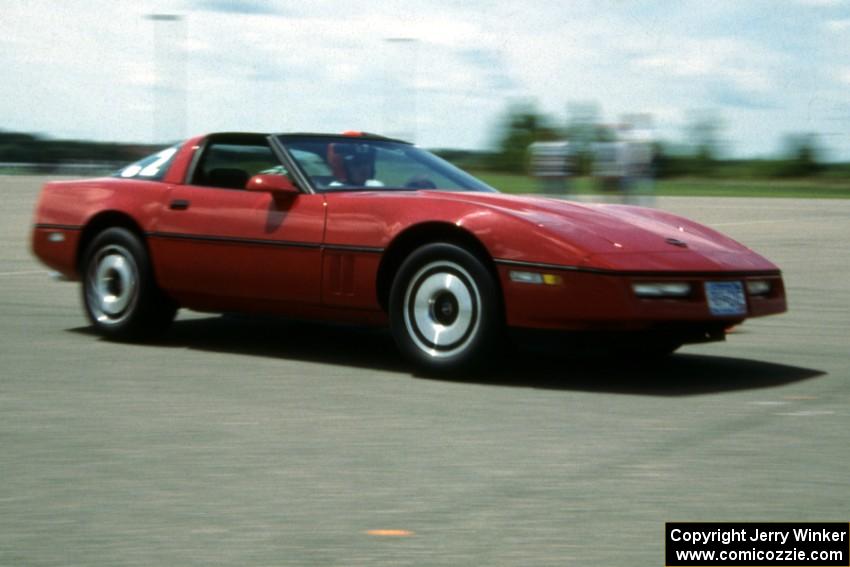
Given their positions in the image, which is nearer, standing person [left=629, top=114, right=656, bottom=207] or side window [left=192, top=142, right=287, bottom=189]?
side window [left=192, top=142, right=287, bottom=189]

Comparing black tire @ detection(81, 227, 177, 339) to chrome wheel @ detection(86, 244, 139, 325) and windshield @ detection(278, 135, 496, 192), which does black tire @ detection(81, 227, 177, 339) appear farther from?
windshield @ detection(278, 135, 496, 192)

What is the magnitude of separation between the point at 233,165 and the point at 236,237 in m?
0.65

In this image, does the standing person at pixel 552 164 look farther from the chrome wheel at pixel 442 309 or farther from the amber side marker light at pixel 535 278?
the amber side marker light at pixel 535 278

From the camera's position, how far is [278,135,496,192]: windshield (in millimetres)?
8031

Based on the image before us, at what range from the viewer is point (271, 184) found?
7.73 m

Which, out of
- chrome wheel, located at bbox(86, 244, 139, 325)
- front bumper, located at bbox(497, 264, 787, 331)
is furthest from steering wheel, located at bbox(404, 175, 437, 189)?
chrome wheel, located at bbox(86, 244, 139, 325)

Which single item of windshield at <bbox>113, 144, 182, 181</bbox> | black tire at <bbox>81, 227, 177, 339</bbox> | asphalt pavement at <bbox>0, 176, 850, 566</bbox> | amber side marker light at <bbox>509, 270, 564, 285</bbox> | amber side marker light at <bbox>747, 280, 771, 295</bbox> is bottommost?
asphalt pavement at <bbox>0, 176, 850, 566</bbox>

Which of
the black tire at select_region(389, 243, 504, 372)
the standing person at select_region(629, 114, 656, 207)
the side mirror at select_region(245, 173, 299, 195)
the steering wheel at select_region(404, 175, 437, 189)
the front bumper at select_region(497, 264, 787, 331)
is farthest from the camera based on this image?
the standing person at select_region(629, 114, 656, 207)

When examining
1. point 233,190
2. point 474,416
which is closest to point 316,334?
point 233,190

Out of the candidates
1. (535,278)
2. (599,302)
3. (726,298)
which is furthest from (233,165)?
(726,298)

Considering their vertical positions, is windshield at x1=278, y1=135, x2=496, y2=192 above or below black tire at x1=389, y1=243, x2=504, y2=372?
above

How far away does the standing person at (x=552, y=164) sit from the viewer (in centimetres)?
2584

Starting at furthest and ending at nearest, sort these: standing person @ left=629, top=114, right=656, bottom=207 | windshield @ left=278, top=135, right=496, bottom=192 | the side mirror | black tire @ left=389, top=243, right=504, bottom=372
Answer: standing person @ left=629, top=114, right=656, bottom=207, windshield @ left=278, top=135, right=496, bottom=192, the side mirror, black tire @ left=389, top=243, right=504, bottom=372

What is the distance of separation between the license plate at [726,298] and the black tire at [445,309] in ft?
3.39
